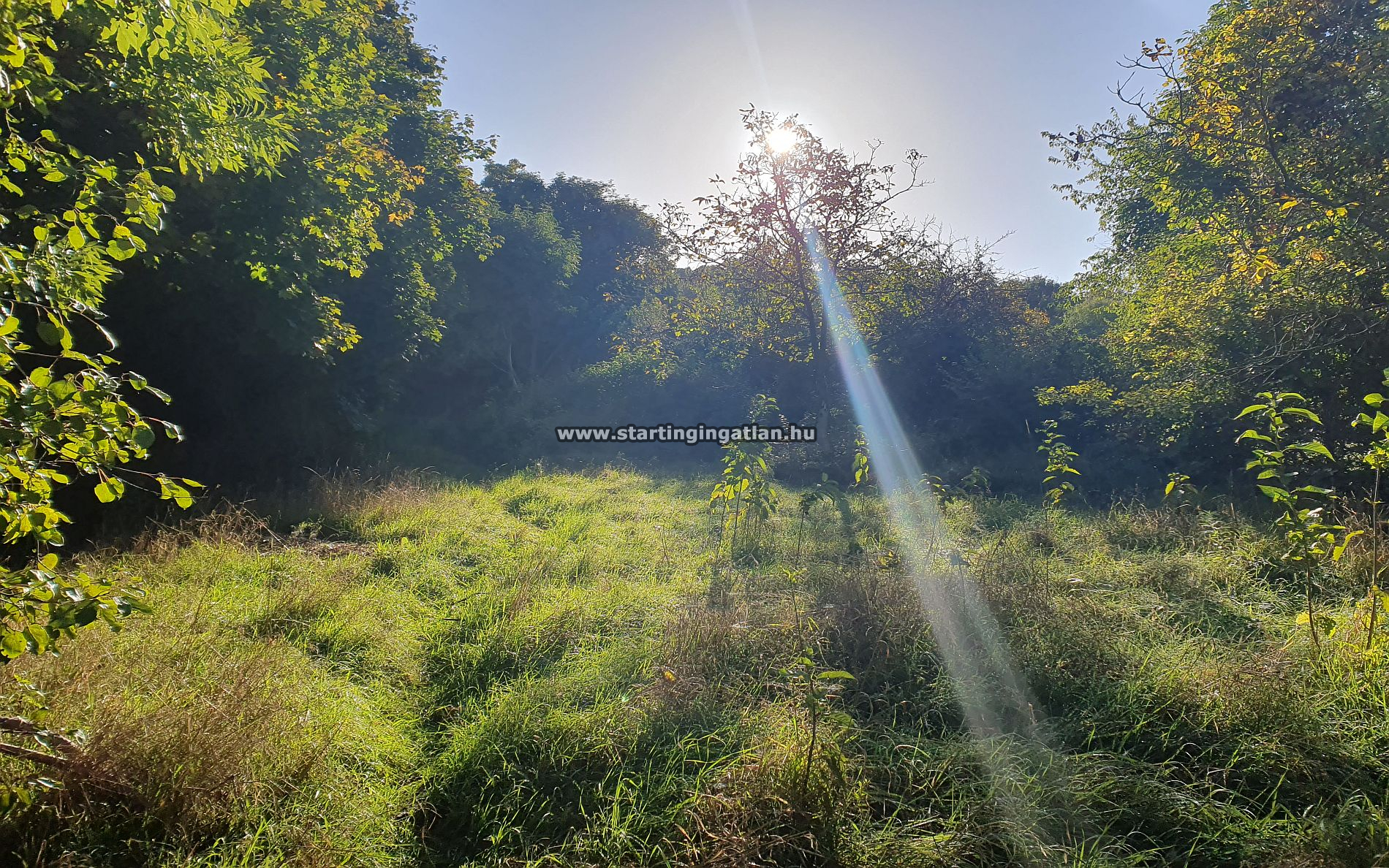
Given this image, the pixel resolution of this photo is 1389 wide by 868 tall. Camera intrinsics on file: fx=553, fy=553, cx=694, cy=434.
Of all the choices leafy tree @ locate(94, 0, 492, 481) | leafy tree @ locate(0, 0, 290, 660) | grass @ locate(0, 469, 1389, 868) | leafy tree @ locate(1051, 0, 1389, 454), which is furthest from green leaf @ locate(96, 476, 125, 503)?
leafy tree @ locate(1051, 0, 1389, 454)

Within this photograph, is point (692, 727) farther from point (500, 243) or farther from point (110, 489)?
point (500, 243)

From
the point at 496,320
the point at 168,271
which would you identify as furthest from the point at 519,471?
the point at 496,320

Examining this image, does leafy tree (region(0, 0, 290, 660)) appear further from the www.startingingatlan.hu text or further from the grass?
the www.startingingatlan.hu text

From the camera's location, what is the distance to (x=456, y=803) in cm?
218

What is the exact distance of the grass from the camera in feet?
6.04

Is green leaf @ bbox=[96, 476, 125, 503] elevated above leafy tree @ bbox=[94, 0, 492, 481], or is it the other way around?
leafy tree @ bbox=[94, 0, 492, 481]

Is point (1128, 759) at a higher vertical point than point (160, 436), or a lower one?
lower

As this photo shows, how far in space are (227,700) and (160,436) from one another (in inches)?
237

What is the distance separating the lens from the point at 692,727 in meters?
2.51

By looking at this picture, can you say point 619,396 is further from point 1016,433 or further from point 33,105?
point 33,105

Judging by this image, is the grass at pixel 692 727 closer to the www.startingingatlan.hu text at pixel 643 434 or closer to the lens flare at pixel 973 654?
the lens flare at pixel 973 654

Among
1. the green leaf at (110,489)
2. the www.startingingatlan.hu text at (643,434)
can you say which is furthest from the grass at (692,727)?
the www.startingingatlan.hu text at (643,434)

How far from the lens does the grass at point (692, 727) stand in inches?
72.5

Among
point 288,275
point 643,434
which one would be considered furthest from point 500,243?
point 288,275
